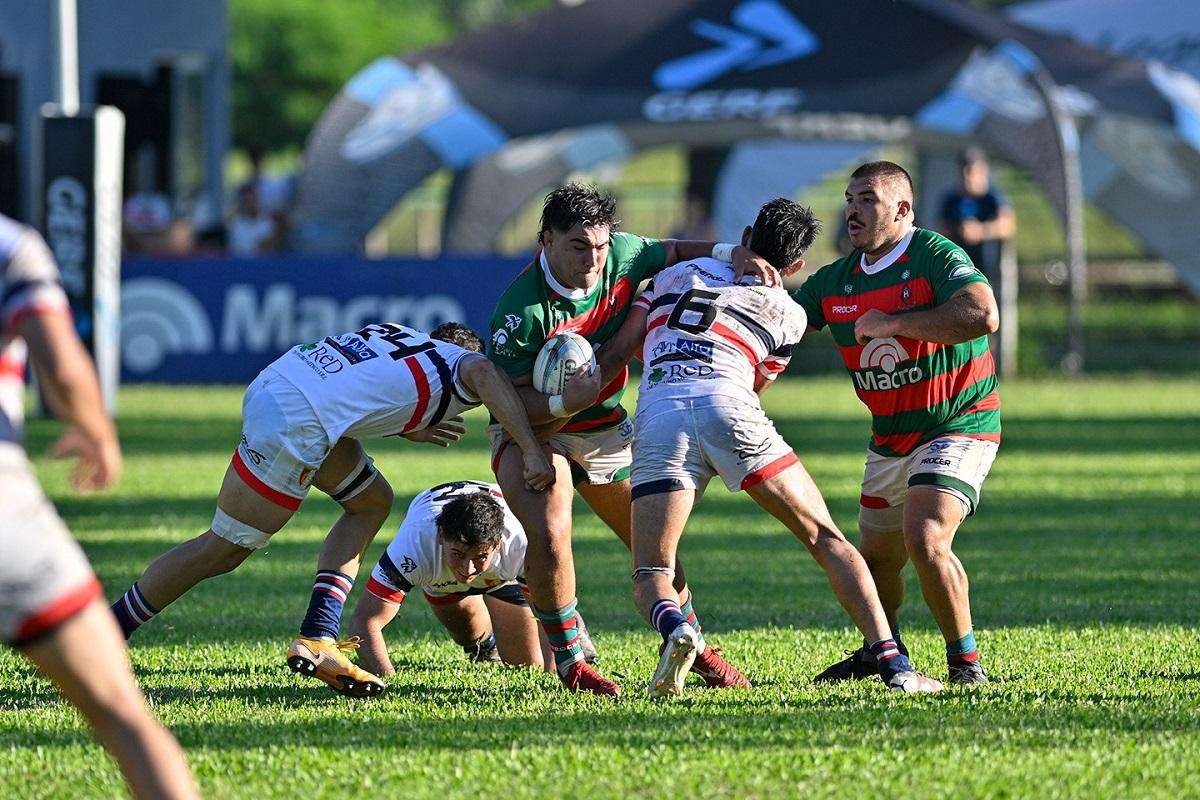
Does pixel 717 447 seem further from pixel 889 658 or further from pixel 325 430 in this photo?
pixel 325 430

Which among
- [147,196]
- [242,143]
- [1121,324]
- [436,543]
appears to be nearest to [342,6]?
[242,143]

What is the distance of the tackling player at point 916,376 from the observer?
6375 millimetres

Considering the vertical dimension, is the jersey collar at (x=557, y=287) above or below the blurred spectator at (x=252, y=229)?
above

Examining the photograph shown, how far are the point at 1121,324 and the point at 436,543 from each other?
21.9 meters

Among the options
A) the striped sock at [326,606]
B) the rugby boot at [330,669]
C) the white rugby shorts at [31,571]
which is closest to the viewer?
the white rugby shorts at [31,571]

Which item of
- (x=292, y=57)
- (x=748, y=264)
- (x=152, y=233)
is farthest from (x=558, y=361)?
(x=292, y=57)

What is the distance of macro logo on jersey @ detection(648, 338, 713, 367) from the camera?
21.0ft

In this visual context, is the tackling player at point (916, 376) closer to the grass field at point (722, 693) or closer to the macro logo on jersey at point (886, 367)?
the macro logo on jersey at point (886, 367)

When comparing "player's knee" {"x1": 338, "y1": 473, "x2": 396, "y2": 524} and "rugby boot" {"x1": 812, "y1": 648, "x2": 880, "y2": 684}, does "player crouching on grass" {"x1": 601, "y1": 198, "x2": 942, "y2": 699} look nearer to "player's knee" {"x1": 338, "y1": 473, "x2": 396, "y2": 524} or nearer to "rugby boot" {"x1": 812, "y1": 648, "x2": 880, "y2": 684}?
"rugby boot" {"x1": 812, "y1": 648, "x2": 880, "y2": 684}

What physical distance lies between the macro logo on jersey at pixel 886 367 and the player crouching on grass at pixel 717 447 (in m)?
0.33

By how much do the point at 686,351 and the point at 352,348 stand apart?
117cm

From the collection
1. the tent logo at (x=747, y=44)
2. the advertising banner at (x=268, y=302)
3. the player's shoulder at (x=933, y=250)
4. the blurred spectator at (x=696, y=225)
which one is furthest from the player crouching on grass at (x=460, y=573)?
the blurred spectator at (x=696, y=225)

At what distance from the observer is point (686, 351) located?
6.42 meters

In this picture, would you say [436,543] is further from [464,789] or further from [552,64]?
[552,64]
